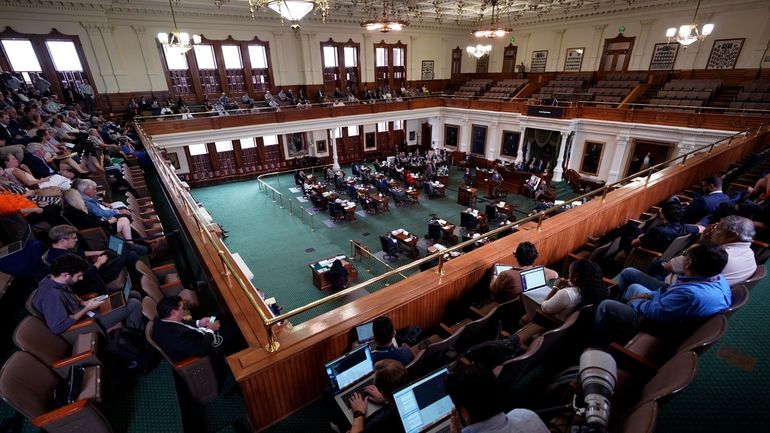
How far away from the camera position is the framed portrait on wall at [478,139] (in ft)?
60.0

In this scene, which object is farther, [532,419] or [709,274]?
[709,274]

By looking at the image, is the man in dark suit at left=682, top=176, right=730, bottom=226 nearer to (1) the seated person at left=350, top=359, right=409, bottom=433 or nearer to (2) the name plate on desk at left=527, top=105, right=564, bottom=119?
(1) the seated person at left=350, top=359, right=409, bottom=433

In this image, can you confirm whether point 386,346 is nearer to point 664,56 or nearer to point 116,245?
point 116,245

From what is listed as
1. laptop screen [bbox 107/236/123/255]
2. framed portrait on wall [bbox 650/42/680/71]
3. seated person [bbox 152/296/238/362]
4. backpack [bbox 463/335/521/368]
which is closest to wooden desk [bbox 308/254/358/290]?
laptop screen [bbox 107/236/123/255]

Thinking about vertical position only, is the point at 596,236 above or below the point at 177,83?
below

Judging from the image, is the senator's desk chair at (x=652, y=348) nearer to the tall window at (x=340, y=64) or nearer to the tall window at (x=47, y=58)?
the tall window at (x=47, y=58)

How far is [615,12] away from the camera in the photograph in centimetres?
1565

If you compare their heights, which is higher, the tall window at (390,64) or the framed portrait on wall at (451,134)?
the tall window at (390,64)

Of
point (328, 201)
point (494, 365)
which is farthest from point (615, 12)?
point (494, 365)

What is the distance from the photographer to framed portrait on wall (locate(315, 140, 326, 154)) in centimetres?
1841

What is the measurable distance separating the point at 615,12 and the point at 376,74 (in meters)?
12.3

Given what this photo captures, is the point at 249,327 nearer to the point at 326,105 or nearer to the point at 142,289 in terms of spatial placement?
the point at 142,289

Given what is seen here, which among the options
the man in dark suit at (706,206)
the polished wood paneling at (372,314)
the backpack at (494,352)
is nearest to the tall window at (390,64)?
the polished wood paneling at (372,314)

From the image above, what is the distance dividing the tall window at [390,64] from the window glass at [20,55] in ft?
49.1
